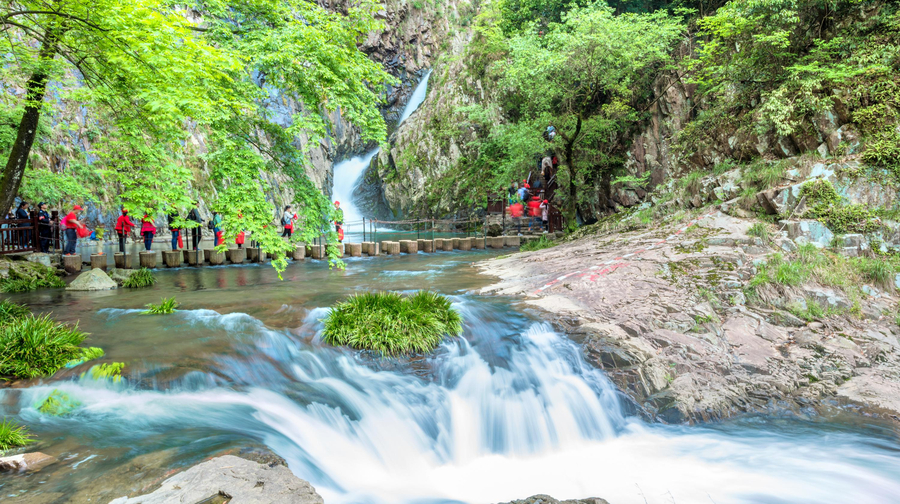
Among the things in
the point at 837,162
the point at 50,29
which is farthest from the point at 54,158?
the point at 837,162

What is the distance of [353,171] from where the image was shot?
46.4 m

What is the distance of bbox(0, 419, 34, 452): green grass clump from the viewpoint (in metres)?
4.65

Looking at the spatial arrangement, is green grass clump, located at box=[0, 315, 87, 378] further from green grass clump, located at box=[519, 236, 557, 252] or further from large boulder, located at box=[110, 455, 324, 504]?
green grass clump, located at box=[519, 236, 557, 252]

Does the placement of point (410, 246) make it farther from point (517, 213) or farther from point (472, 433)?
point (472, 433)

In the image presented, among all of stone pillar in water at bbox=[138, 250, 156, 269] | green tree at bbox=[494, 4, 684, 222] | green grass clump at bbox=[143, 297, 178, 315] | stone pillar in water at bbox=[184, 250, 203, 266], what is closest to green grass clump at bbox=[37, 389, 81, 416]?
green grass clump at bbox=[143, 297, 178, 315]

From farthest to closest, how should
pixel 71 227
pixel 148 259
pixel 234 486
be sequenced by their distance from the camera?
pixel 148 259 < pixel 71 227 < pixel 234 486

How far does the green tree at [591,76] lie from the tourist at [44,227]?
57.8 ft

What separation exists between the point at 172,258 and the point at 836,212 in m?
19.4

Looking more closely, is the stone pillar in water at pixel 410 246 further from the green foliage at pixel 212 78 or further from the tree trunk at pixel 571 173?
the green foliage at pixel 212 78

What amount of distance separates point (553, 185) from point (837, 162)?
1465 centimetres

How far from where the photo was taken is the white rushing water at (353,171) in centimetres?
4344

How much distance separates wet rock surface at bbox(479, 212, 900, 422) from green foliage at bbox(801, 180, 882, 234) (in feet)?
4.46

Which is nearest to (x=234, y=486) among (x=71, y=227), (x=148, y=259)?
(x=148, y=259)

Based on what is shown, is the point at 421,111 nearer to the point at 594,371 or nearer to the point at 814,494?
the point at 594,371
